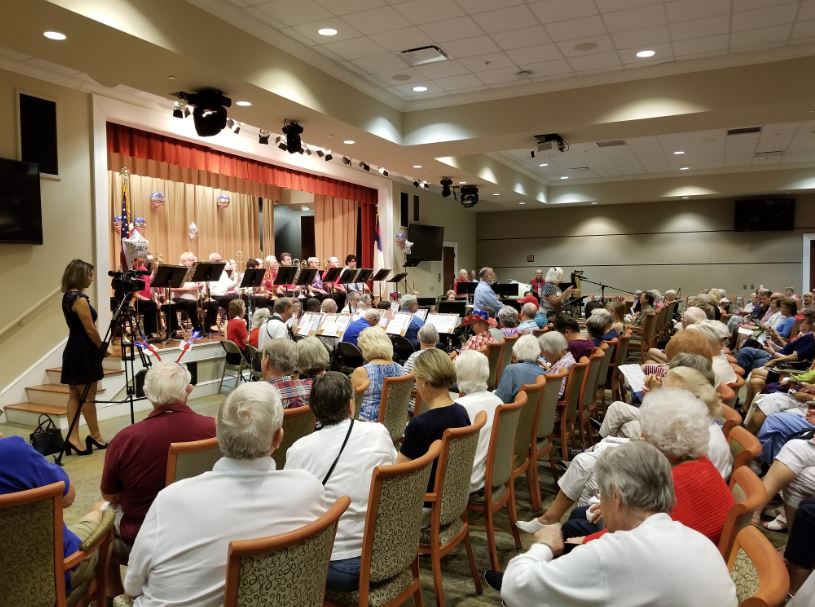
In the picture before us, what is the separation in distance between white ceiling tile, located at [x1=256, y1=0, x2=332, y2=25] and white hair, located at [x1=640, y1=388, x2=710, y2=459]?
4.78 m

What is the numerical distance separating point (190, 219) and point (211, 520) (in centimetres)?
1096

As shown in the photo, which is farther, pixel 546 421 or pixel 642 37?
pixel 642 37

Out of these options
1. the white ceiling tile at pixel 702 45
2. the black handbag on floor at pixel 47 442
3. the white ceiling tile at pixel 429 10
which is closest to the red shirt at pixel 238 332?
the black handbag on floor at pixel 47 442

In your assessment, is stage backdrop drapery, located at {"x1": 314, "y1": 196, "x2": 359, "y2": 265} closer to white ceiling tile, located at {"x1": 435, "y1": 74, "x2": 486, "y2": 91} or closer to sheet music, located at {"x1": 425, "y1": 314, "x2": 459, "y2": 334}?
white ceiling tile, located at {"x1": 435, "y1": 74, "x2": 486, "y2": 91}

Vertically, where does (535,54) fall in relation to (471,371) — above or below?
above

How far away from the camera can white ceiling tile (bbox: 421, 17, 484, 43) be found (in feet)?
18.7

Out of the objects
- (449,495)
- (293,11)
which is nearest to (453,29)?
(293,11)

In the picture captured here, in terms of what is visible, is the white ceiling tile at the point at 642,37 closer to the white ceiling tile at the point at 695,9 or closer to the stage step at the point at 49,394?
the white ceiling tile at the point at 695,9

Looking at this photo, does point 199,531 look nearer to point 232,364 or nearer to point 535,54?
point 232,364

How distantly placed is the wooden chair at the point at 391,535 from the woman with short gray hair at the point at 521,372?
1.80 meters

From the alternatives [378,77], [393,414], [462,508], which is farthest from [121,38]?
[462,508]

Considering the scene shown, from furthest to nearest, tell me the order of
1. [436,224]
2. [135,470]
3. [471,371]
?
[436,224]
[471,371]
[135,470]

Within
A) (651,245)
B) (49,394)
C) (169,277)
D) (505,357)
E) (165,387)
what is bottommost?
(49,394)

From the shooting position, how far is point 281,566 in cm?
143
